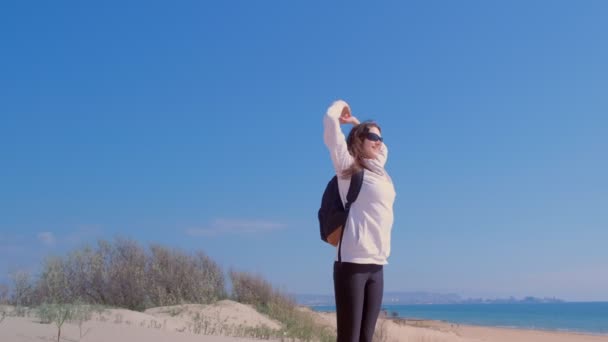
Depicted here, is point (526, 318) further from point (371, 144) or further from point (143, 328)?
point (371, 144)

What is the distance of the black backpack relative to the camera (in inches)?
126

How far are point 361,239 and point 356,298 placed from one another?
0.99 feet

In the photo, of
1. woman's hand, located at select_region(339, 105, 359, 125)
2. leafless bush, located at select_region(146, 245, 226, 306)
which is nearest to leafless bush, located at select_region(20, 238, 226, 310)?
leafless bush, located at select_region(146, 245, 226, 306)

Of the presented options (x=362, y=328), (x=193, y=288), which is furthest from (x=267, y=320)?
(x=362, y=328)

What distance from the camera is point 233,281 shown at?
49.6 ft

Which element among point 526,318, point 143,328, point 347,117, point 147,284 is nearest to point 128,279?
point 147,284

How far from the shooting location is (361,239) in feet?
10.3

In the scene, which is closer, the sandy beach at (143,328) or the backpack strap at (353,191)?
the backpack strap at (353,191)

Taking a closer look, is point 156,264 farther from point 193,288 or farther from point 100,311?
point 100,311

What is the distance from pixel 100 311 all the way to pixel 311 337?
10.6 feet

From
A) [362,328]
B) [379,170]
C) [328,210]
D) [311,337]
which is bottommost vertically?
[311,337]

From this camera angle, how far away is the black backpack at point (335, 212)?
320 centimetres

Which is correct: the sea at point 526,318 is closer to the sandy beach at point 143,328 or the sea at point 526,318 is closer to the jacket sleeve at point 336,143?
the sandy beach at point 143,328

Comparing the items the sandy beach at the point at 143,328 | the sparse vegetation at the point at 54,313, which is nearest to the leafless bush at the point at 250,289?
the sandy beach at the point at 143,328
